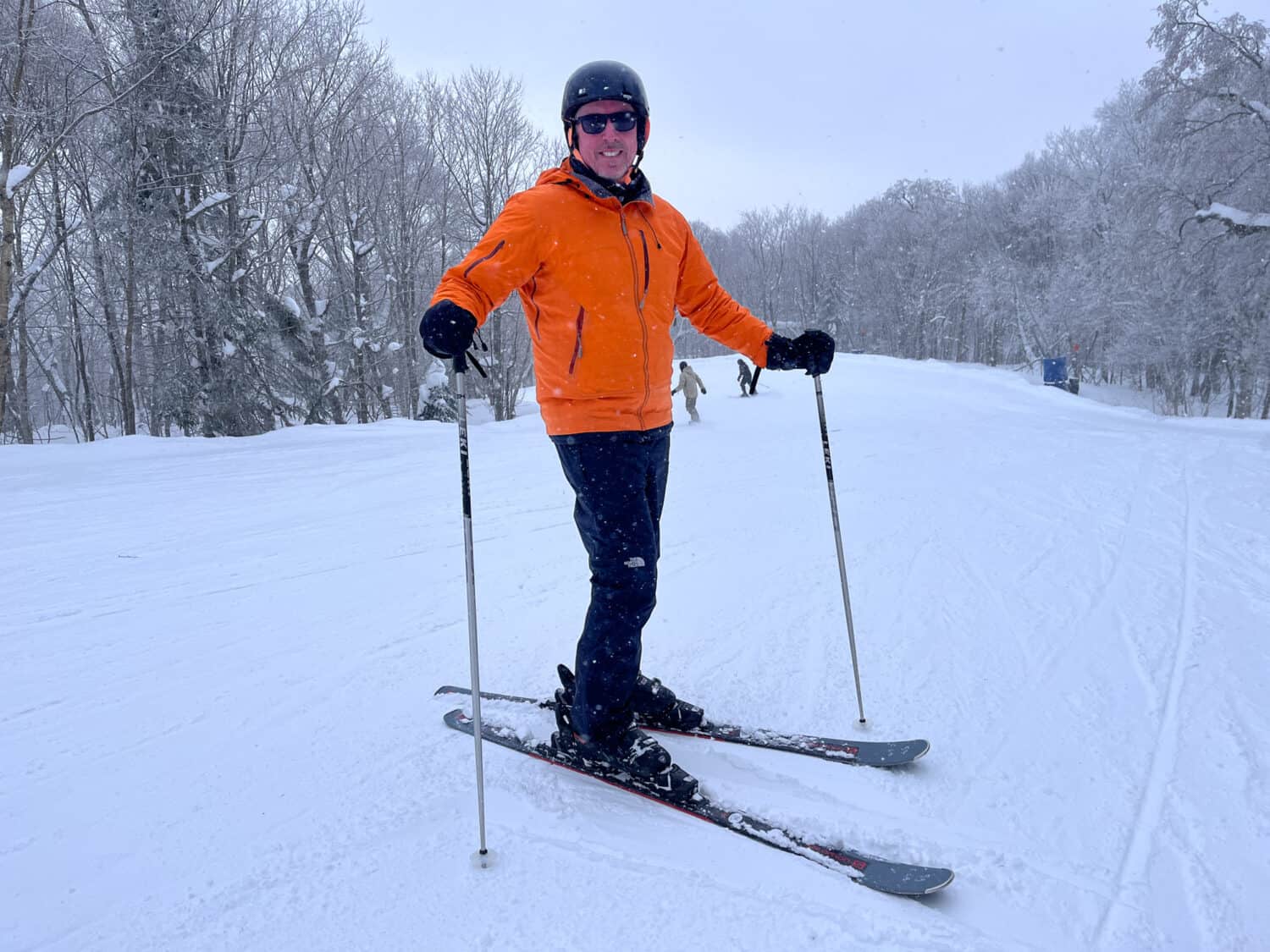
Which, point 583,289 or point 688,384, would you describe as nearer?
point 583,289

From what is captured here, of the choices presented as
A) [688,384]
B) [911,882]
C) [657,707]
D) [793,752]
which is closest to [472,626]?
[657,707]

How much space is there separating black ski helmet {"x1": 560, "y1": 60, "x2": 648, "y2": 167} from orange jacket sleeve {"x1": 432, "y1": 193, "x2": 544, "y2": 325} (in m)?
0.40

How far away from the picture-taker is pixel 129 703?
2.76 m

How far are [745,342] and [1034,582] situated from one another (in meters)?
2.62

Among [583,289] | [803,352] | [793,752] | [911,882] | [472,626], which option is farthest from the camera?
[803,352]

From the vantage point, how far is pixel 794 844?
6.38 feet

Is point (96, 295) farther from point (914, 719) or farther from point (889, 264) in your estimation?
point (889, 264)

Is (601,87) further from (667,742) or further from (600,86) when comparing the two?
(667,742)

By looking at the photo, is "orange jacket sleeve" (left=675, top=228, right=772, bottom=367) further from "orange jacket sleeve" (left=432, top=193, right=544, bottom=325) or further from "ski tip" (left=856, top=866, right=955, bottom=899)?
"ski tip" (left=856, top=866, right=955, bottom=899)

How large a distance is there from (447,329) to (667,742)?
1629 millimetres

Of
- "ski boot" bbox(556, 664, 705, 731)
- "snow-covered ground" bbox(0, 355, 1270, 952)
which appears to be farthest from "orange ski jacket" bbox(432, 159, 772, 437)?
"snow-covered ground" bbox(0, 355, 1270, 952)

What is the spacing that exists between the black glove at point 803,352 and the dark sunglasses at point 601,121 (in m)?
1.02

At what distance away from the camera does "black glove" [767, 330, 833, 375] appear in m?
2.85

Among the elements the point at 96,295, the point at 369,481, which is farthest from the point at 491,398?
the point at 369,481
